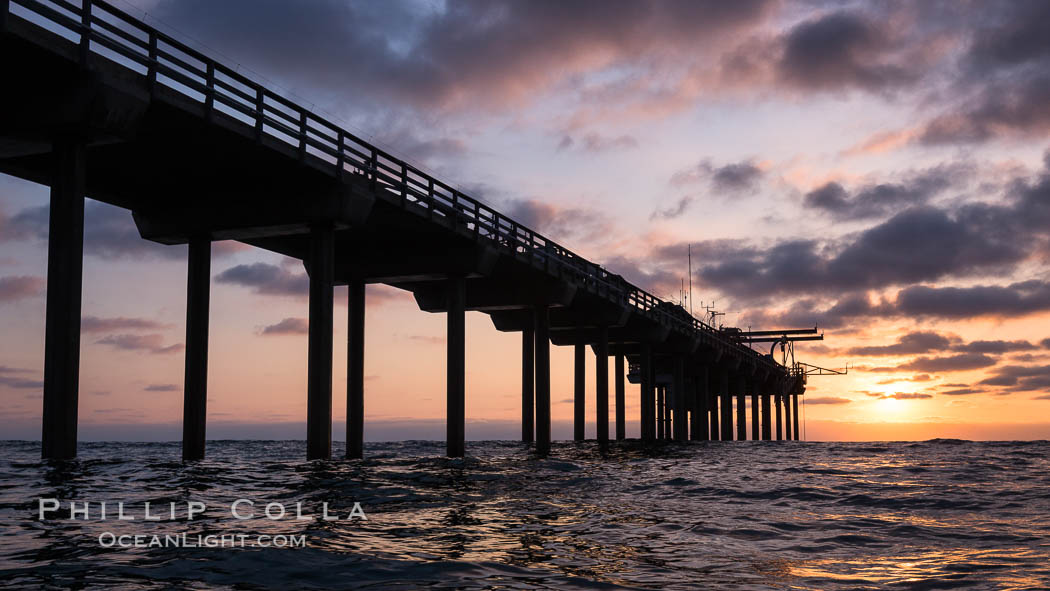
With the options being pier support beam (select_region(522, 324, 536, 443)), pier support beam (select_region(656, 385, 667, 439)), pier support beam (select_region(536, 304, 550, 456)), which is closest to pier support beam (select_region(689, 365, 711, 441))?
pier support beam (select_region(656, 385, 667, 439))

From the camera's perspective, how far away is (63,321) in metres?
19.5

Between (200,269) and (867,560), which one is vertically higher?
(200,269)

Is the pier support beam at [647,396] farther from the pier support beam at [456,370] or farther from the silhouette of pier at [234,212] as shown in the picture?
the pier support beam at [456,370]

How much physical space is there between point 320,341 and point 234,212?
467 cm

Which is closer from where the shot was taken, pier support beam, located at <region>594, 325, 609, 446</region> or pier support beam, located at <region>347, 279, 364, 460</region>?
pier support beam, located at <region>347, 279, 364, 460</region>

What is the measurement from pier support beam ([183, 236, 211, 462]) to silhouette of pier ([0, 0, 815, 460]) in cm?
4

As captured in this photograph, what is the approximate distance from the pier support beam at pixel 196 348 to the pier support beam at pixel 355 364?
8.09m

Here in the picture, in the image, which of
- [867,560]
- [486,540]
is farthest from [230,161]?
[867,560]

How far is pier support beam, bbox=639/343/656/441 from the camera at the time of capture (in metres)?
59.5

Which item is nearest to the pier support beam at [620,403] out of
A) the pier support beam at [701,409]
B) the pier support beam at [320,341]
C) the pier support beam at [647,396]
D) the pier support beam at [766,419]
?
the pier support beam at [647,396]

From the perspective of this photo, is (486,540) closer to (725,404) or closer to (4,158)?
(4,158)

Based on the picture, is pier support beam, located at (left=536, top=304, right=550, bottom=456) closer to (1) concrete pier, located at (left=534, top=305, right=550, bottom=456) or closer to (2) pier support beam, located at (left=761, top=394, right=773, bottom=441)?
(1) concrete pier, located at (left=534, top=305, right=550, bottom=456)

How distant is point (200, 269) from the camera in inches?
1102

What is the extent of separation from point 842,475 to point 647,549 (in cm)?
1611
